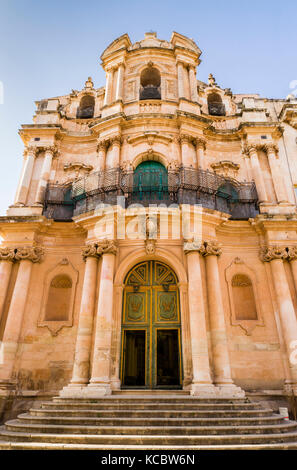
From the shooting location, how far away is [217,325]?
9312mm

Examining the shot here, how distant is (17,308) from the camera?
10.2m

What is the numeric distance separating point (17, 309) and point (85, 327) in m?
2.61

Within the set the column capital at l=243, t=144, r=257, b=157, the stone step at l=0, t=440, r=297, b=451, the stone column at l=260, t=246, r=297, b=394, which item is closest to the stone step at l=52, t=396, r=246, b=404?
the stone step at l=0, t=440, r=297, b=451

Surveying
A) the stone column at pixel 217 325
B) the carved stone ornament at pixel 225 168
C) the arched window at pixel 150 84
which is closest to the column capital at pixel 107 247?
the stone column at pixel 217 325

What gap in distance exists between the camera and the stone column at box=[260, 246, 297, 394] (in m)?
9.49

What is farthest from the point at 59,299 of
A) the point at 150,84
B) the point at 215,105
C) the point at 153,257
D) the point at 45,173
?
the point at 215,105

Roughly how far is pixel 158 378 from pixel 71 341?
10.5 feet

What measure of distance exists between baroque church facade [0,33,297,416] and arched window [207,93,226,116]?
5.85 feet

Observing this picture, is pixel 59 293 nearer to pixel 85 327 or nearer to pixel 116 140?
pixel 85 327

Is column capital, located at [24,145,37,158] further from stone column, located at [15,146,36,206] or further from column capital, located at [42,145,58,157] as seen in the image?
column capital, located at [42,145,58,157]

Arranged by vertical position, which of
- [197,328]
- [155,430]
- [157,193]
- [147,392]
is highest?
[157,193]

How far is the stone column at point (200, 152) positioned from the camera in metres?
12.5
